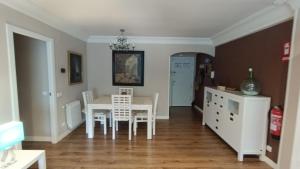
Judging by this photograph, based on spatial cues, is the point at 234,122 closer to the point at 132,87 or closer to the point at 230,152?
the point at 230,152

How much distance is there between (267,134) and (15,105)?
12.7ft

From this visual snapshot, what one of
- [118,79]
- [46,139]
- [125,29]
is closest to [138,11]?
[125,29]

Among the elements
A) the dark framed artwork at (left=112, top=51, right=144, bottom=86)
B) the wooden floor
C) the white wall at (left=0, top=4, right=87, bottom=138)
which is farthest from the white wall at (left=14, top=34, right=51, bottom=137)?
the dark framed artwork at (left=112, top=51, right=144, bottom=86)

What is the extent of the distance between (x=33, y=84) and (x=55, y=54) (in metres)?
0.73

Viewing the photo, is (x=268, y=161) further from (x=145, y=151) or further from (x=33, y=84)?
(x=33, y=84)

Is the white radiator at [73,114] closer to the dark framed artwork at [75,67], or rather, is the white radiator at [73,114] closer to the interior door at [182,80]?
the dark framed artwork at [75,67]

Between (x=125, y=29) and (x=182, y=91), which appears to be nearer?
(x=125, y=29)

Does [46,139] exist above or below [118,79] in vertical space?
below

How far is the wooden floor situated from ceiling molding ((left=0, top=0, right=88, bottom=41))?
234 cm

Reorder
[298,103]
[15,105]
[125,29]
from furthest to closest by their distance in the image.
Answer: [125,29]
[15,105]
[298,103]

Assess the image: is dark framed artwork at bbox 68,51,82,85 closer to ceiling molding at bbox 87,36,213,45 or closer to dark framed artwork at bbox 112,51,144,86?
ceiling molding at bbox 87,36,213,45

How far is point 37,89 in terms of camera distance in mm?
3453

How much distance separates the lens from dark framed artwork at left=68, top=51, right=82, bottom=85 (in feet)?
13.6

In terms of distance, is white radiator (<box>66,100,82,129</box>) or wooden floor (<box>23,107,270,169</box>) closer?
wooden floor (<box>23,107,270,169</box>)
